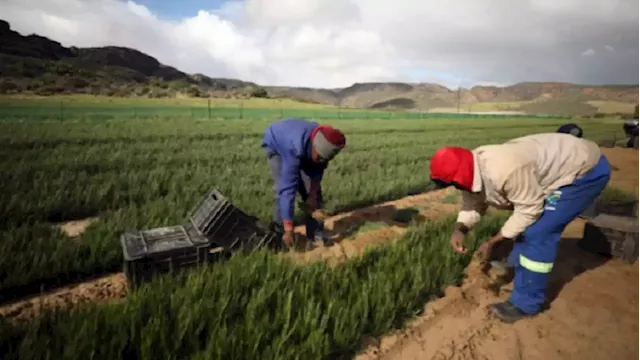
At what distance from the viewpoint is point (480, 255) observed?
2.86 m

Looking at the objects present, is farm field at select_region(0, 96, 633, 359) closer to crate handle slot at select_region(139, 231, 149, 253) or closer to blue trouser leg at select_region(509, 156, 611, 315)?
crate handle slot at select_region(139, 231, 149, 253)

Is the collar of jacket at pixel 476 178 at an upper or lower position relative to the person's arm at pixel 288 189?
upper

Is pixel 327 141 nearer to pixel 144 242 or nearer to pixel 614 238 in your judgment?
pixel 144 242

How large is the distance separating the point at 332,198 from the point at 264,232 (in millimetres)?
2556

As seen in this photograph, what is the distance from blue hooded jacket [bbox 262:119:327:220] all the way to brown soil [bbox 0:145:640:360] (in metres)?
0.68

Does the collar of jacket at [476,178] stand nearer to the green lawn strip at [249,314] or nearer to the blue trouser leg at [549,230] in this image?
the blue trouser leg at [549,230]

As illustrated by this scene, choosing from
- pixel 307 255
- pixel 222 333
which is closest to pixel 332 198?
pixel 307 255

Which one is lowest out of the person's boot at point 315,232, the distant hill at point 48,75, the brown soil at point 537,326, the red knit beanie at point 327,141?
the brown soil at point 537,326

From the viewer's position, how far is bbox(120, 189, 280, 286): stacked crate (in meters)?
2.69

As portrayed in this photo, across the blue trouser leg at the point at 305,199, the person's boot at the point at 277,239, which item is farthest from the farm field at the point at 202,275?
the person's boot at the point at 277,239

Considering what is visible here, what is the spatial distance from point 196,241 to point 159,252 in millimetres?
334

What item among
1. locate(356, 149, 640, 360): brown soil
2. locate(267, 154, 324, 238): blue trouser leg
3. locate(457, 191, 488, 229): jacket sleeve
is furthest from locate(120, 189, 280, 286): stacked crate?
locate(457, 191, 488, 229): jacket sleeve

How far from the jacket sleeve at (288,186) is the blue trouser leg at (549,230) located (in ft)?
6.22

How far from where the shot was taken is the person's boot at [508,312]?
271 centimetres
